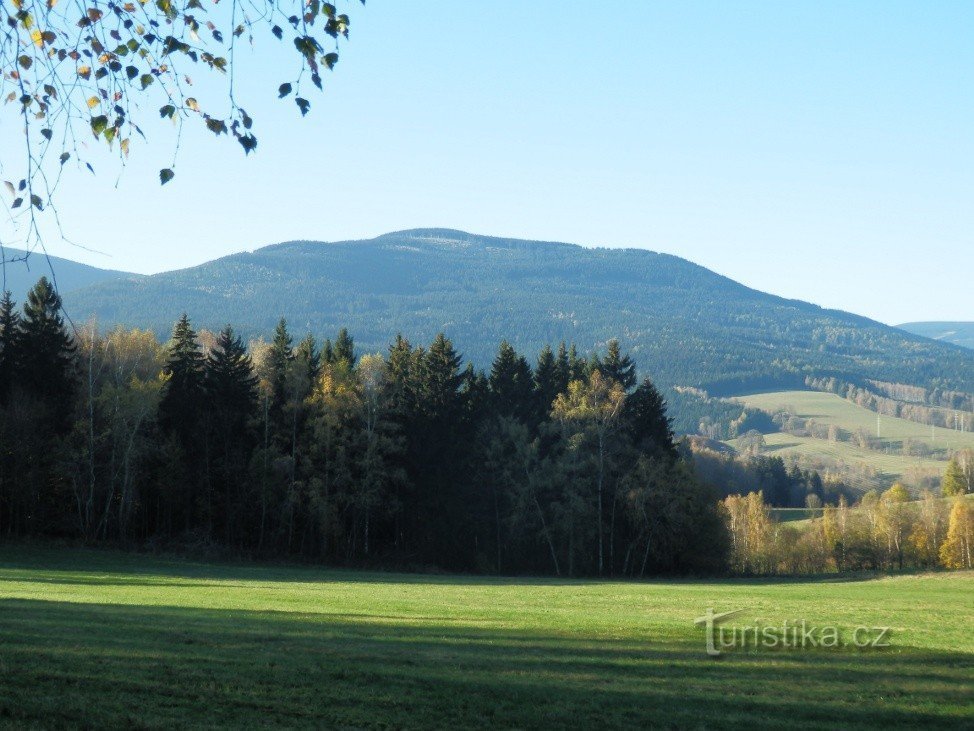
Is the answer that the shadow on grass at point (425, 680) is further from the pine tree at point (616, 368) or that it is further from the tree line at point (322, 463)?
the pine tree at point (616, 368)

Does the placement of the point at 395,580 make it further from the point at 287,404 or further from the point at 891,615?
the point at 891,615

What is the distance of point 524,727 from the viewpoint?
12.4 meters

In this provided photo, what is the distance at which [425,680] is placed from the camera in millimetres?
14961

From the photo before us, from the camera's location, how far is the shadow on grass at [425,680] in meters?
12.0

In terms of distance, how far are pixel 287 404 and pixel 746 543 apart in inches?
2288

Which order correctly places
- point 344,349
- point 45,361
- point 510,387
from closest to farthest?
point 45,361, point 510,387, point 344,349

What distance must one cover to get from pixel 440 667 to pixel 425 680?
54.3 inches

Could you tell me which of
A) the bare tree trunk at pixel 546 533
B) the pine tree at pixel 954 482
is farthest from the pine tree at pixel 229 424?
the pine tree at pixel 954 482

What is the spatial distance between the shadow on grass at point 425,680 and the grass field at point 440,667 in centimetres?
5

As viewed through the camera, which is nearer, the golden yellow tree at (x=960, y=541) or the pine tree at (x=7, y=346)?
the pine tree at (x=7, y=346)

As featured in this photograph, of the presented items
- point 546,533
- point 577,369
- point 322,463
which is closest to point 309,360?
point 322,463

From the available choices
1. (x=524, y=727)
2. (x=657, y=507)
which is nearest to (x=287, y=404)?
(x=657, y=507)

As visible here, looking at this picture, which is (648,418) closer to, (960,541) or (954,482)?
(960,541)

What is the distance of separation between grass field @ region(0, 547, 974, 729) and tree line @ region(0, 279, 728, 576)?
28269mm
